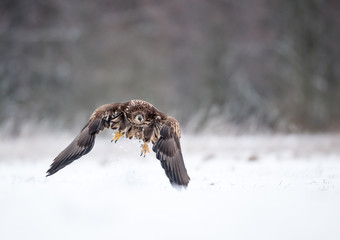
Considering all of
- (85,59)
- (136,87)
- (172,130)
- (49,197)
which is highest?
(85,59)

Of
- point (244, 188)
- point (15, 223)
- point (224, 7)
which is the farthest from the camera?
point (224, 7)

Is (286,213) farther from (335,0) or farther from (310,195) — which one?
→ (335,0)

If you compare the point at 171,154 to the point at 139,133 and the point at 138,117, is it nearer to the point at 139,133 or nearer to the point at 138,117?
the point at 138,117

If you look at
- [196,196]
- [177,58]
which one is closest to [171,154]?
[196,196]

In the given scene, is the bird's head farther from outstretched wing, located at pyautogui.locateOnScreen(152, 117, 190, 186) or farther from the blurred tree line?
the blurred tree line

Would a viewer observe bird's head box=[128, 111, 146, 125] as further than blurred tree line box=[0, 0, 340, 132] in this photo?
No

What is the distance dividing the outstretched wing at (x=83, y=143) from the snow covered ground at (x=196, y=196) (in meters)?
0.26

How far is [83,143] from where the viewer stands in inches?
187

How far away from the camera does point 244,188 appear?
15.0 feet

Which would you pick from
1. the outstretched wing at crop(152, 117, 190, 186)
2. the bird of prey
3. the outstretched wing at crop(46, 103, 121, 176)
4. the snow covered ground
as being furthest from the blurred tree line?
the outstretched wing at crop(152, 117, 190, 186)

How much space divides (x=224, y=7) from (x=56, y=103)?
7019mm

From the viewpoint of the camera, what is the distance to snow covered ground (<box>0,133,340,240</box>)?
3443mm

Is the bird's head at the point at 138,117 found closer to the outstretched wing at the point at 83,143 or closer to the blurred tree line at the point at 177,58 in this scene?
the outstretched wing at the point at 83,143

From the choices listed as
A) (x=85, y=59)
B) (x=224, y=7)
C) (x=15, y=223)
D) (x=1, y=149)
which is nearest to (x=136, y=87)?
(x=85, y=59)
